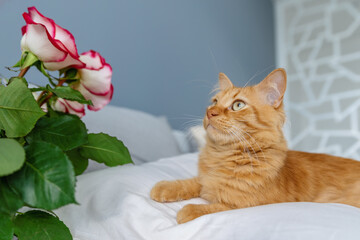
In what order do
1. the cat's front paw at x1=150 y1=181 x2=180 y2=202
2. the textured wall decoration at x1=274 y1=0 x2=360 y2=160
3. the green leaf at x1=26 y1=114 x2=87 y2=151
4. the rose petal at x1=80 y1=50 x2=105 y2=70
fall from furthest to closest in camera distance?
the textured wall decoration at x1=274 y1=0 x2=360 y2=160
the cat's front paw at x1=150 y1=181 x2=180 y2=202
the rose petal at x1=80 y1=50 x2=105 y2=70
the green leaf at x1=26 y1=114 x2=87 y2=151

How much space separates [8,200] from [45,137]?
0.47 feet

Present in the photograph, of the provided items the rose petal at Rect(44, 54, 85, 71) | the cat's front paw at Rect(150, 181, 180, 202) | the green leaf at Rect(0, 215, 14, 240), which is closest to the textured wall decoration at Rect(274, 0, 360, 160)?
the cat's front paw at Rect(150, 181, 180, 202)

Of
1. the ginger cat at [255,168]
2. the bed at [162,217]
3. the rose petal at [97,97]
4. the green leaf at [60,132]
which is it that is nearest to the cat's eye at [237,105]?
the ginger cat at [255,168]

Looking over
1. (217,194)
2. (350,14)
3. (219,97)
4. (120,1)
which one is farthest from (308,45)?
(217,194)

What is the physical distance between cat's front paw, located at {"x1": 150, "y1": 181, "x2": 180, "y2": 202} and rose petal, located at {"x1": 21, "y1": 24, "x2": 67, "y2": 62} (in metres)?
0.42

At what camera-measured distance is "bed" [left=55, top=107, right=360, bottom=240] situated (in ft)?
1.72

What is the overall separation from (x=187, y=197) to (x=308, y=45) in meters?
3.35

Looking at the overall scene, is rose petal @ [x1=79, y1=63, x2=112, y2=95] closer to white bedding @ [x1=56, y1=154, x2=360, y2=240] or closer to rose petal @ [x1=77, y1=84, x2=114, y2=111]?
rose petal @ [x1=77, y1=84, x2=114, y2=111]

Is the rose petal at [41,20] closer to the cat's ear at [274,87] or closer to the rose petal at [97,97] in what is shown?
the rose petal at [97,97]

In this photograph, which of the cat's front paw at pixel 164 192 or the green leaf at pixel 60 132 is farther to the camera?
the cat's front paw at pixel 164 192

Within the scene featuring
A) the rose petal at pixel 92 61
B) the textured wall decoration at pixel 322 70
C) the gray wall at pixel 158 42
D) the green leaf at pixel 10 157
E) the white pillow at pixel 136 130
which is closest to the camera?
the green leaf at pixel 10 157

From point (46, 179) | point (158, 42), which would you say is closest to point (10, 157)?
point (46, 179)

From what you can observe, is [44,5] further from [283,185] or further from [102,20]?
[283,185]

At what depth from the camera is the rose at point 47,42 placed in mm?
500
